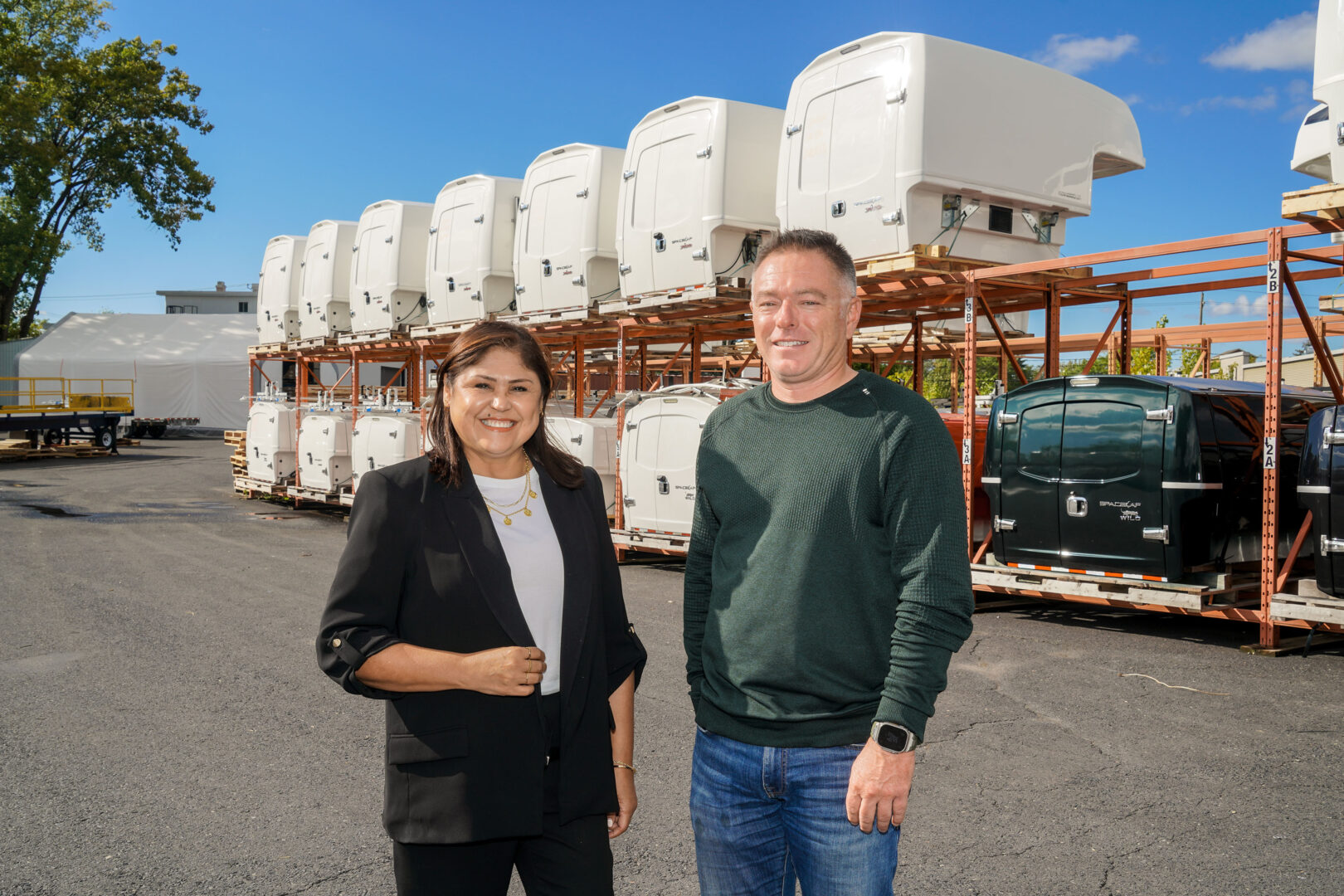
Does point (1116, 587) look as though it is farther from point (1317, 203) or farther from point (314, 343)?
point (314, 343)

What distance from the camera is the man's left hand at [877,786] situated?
1950mm

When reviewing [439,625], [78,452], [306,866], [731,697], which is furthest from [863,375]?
[78,452]

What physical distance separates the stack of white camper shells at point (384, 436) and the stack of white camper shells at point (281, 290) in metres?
4.98

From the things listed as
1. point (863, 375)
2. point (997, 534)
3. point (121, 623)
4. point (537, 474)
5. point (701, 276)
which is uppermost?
point (701, 276)

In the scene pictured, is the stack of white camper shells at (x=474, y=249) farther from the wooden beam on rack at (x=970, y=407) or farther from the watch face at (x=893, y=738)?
the watch face at (x=893, y=738)

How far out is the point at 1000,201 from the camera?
922 centimetres

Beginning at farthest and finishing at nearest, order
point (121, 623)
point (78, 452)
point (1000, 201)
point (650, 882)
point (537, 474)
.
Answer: point (78, 452) < point (1000, 201) < point (121, 623) < point (650, 882) < point (537, 474)

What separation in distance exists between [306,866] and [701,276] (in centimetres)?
788

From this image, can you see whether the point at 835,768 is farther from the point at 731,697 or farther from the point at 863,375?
the point at 863,375

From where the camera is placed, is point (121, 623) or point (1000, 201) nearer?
point (121, 623)

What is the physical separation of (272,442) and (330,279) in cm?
307

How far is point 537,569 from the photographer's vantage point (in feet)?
7.29

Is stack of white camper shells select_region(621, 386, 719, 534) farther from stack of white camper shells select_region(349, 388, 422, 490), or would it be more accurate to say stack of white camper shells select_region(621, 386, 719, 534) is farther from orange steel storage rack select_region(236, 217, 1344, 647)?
stack of white camper shells select_region(349, 388, 422, 490)

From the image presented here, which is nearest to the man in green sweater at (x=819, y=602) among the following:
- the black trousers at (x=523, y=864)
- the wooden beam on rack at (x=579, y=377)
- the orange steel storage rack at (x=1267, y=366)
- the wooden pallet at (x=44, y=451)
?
the black trousers at (x=523, y=864)
